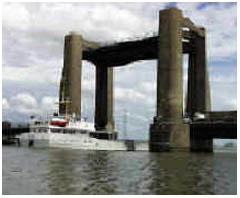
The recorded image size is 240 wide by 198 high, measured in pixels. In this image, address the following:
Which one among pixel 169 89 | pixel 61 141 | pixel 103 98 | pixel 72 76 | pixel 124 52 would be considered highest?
pixel 124 52

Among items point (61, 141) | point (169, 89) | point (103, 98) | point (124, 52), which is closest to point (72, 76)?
point (124, 52)

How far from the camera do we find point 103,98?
9081cm

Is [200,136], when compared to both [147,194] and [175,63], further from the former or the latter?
[147,194]

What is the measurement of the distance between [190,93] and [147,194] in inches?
2437

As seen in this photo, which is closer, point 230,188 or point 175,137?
point 230,188

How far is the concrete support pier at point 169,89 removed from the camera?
61.2 m

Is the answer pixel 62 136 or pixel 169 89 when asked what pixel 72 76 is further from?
pixel 62 136

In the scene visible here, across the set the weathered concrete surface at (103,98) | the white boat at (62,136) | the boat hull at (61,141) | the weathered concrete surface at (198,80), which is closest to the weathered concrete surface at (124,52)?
the weathered concrete surface at (103,98)

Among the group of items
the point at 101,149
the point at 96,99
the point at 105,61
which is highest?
the point at 105,61

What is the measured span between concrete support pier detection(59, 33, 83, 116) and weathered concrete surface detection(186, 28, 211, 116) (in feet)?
68.0

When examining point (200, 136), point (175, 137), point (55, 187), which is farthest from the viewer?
point (200, 136)

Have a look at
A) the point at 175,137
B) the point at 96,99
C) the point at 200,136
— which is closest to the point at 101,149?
the point at 175,137

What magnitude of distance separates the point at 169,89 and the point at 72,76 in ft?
71.2

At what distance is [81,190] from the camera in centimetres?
1838
